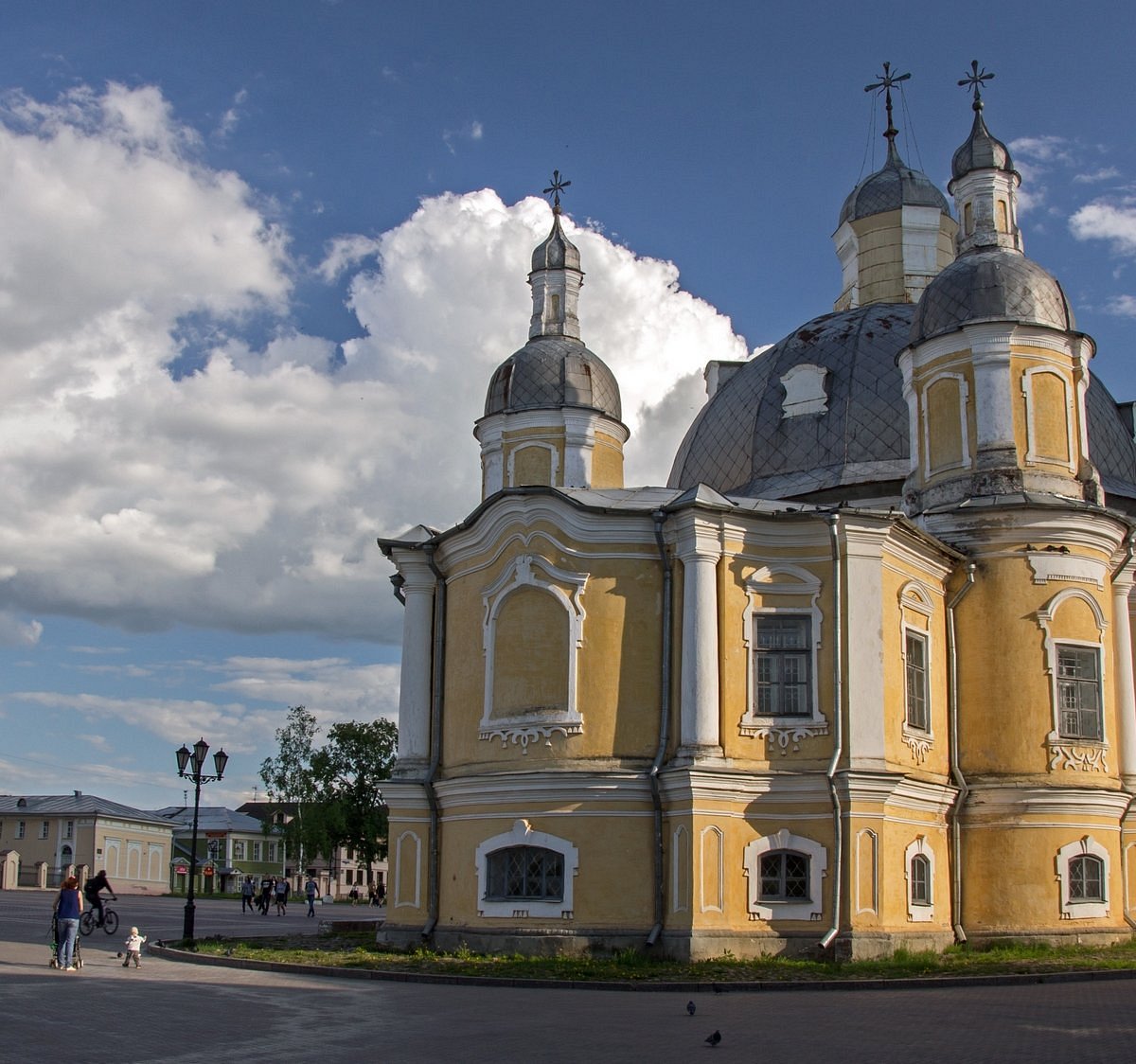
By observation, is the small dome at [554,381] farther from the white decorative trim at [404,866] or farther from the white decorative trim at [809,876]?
the white decorative trim at [809,876]

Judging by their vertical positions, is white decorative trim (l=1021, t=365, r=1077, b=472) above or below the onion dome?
below

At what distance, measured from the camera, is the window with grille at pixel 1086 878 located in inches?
876

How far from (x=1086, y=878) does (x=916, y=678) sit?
4.29 m

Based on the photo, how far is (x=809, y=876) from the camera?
1980 centimetres

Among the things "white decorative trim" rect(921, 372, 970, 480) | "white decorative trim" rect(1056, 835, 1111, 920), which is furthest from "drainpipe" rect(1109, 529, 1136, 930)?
"white decorative trim" rect(921, 372, 970, 480)

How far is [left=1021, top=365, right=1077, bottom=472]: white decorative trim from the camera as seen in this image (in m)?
23.9

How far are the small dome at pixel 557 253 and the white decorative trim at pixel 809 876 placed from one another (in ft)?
52.7

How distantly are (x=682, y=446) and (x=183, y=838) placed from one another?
229ft

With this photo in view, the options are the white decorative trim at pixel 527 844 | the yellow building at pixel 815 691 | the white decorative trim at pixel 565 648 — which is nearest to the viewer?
the yellow building at pixel 815 691

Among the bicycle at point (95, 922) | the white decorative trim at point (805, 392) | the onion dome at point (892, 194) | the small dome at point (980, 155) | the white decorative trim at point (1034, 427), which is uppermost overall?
the onion dome at point (892, 194)

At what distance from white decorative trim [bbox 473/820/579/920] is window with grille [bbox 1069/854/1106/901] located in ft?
27.1

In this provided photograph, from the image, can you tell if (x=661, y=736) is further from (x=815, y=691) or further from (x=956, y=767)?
(x=956, y=767)

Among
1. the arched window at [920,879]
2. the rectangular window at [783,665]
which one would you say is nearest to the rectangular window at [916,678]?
the rectangular window at [783,665]

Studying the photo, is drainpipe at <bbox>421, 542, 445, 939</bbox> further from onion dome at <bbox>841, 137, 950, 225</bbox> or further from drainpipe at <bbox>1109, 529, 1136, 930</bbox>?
onion dome at <bbox>841, 137, 950, 225</bbox>
